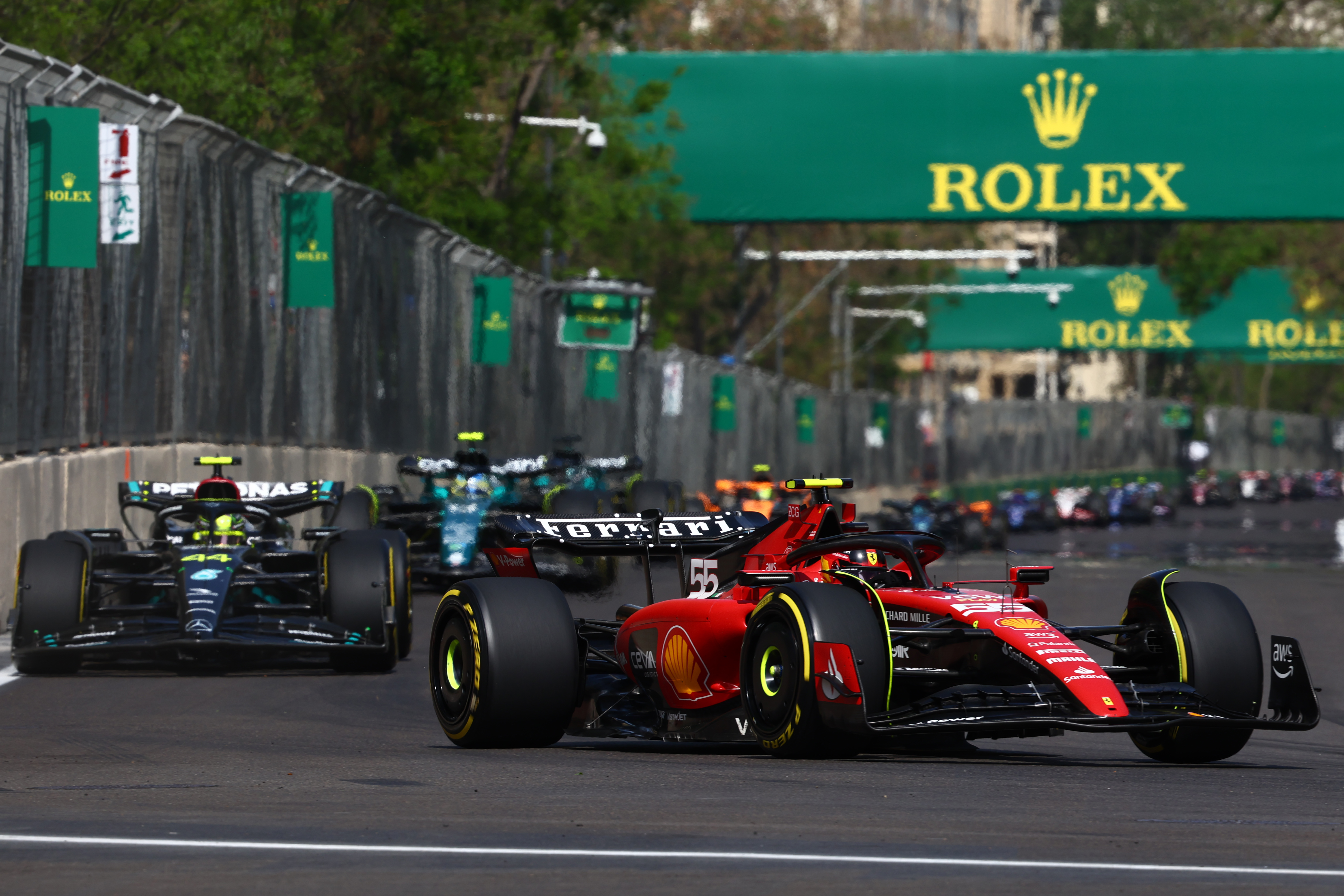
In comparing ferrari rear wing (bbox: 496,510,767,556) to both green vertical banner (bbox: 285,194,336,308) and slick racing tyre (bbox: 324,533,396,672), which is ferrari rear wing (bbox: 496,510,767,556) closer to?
slick racing tyre (bbox: 324,533,396,672)

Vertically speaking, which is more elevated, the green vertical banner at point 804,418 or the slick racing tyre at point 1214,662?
the green vertical banner at point 804,418

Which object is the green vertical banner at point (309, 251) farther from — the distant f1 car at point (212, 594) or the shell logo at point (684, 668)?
the shell logo at point (684, 668)

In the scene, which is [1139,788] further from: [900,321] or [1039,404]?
[1039,404]

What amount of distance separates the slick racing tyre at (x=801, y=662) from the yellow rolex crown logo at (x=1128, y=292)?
196ft

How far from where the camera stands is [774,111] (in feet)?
127

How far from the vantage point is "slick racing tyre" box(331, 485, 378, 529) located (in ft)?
63.5

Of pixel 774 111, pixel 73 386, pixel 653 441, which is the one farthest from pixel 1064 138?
pixel 73 386

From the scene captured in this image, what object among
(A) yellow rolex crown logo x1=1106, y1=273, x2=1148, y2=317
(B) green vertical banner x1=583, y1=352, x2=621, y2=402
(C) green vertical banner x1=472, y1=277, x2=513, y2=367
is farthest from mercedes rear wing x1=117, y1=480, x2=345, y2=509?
(A) yellow rolex crown logo x1=1106, y1=273, x2=1148, y2=317

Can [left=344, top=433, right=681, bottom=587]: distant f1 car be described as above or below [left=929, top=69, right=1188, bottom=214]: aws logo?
below

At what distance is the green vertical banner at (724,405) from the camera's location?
4897 centimetres

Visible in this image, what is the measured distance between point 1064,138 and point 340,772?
3008 cm

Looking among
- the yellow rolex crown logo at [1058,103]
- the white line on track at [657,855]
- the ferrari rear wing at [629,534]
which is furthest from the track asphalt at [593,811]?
the yellow rolex crown logo at [1058,103]

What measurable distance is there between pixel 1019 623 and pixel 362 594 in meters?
5.52

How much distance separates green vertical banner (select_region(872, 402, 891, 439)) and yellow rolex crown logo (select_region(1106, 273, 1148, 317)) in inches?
291
